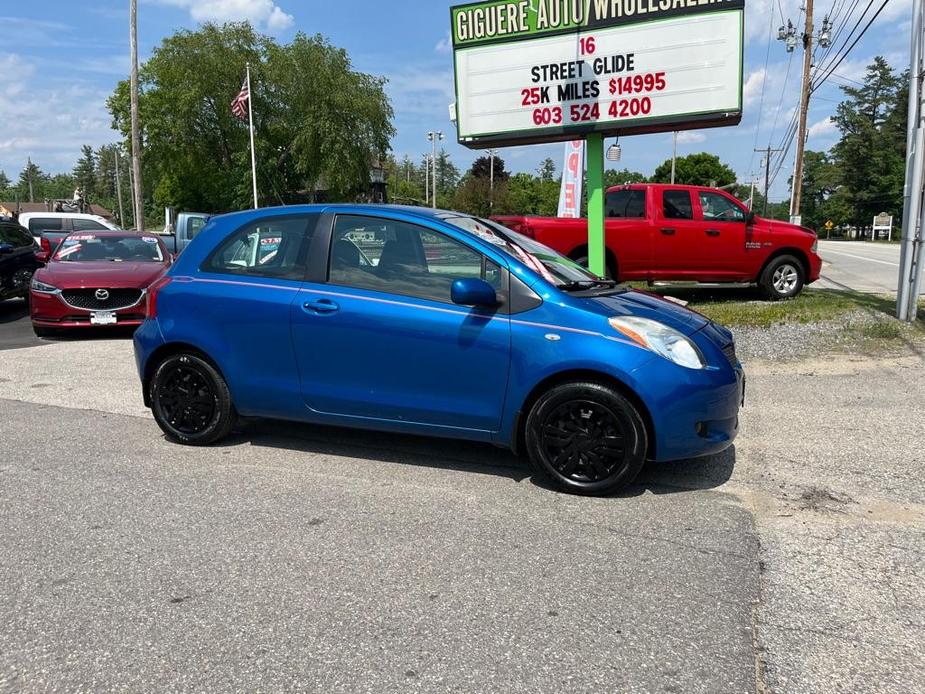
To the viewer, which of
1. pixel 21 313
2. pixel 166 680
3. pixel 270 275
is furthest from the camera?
pixel 21 313

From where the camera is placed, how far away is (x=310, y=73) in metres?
45.4

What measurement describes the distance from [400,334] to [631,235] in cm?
799

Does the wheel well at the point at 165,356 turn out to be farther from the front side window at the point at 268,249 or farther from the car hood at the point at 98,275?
the car hood at the point at 98,275

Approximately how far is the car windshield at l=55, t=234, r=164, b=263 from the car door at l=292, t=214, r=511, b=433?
7.51m

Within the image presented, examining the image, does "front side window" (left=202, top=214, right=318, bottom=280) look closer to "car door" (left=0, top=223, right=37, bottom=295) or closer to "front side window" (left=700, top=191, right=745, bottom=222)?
"front side window" (left=700, top=191, right=745, bottom=222)

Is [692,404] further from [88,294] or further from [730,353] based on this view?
[88,294]

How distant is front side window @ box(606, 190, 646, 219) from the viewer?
11.7 meters

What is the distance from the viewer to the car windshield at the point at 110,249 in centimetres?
1103

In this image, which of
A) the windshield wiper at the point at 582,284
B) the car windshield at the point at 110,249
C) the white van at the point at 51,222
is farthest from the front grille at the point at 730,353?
the white van at the point at 51,222

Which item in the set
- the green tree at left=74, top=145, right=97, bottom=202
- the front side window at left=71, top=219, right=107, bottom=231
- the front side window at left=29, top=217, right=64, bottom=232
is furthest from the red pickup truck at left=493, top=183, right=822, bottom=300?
the green tree at left=74, top=145, right=97, bottom=202

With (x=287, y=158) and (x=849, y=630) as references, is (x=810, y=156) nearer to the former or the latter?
(x=287, y=158)

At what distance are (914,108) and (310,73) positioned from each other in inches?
1650

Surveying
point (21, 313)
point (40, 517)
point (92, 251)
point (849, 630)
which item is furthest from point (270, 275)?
point (21, 313)

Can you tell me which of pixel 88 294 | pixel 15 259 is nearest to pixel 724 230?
→ pixel 88 294
